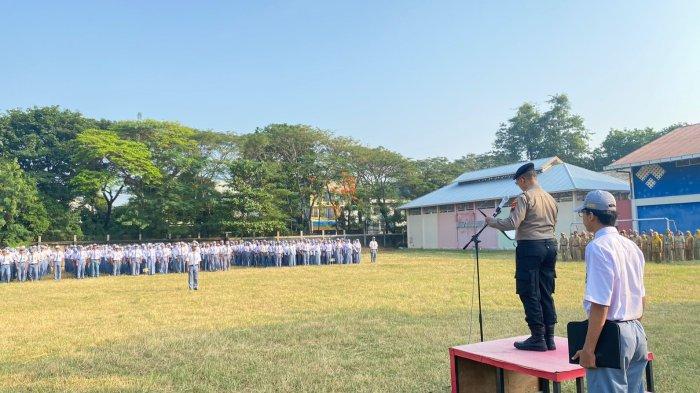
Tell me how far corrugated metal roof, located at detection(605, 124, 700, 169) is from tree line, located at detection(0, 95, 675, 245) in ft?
73.4

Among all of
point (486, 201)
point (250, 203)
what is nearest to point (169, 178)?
point (250, 203)

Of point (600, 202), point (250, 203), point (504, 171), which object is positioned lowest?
point (600, 202)

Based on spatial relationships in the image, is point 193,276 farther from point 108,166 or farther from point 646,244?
point 108,166

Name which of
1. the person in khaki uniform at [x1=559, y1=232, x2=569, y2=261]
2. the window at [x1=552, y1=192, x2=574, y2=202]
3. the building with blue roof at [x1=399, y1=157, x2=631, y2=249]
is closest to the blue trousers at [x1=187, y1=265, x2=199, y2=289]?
the person in khaki uniform at [x1=559, y1=232, x2=569, y2=261]

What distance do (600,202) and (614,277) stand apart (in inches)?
19.4

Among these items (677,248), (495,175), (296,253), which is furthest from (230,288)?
(495,175)

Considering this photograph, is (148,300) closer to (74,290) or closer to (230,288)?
(230,288)

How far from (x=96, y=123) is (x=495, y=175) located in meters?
31.0

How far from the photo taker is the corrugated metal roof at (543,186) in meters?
32.5

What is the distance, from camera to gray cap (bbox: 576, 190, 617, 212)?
326 centimetres

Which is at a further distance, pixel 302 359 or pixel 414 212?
pixel 414 212

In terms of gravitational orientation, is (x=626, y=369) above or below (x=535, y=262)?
below

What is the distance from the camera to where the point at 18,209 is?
3173 centimetres

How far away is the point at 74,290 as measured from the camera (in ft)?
55.9
